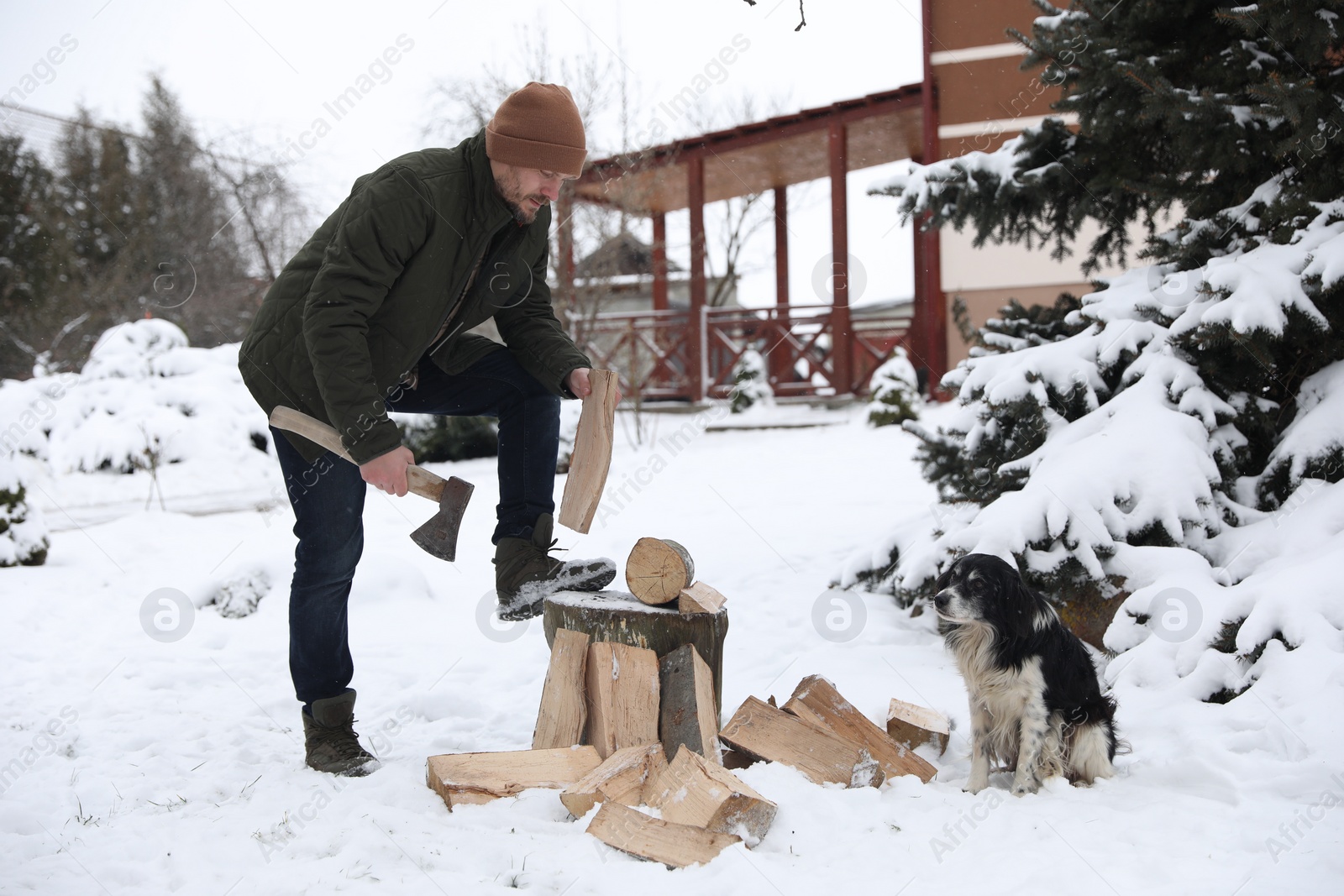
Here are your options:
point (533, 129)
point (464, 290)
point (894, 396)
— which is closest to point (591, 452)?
point (464, 290)

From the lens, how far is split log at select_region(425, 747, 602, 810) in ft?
7.70

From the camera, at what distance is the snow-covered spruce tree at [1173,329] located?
3398 millimetres

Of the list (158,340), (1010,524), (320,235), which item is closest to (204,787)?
(320,235)

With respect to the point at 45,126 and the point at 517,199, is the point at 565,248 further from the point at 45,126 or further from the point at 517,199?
the point at 45,126

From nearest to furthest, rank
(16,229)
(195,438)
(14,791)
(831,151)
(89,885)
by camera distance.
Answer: (89,885), (14,791), (195,438), (831,151), (16,229)

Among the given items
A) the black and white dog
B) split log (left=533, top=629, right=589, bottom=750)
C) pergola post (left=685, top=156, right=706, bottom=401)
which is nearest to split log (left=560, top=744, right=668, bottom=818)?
split log (left=533, top=629, right=589, bottom=750)

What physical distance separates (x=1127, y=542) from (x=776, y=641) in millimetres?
1522

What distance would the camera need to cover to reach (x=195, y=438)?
31.9 ft

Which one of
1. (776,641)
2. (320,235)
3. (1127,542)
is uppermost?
(320,235)

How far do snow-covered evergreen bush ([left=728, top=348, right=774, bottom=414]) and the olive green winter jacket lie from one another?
966 centimetres

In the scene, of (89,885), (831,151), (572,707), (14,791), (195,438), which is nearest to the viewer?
(89,885)

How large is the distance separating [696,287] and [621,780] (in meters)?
11.6

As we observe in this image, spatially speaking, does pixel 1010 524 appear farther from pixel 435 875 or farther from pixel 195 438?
pixel 195 438

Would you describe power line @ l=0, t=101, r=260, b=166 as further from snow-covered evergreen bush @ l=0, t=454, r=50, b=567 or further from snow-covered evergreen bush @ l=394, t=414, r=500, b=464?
snow-covered evergreen bush @ l=0, t=454, r=50, b=567
